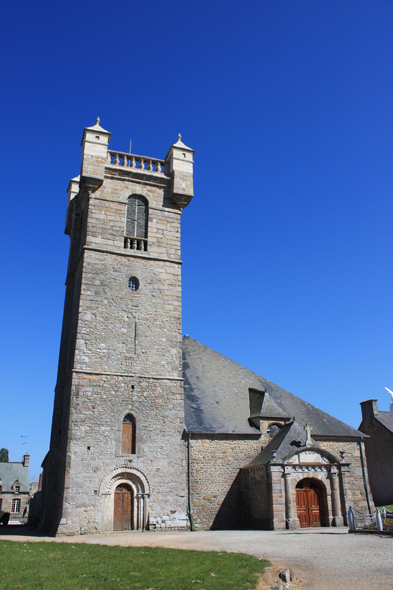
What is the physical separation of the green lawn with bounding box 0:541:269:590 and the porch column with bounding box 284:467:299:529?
7624 millimetres

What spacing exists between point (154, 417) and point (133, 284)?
18.2ft

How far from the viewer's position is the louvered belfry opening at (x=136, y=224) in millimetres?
19875

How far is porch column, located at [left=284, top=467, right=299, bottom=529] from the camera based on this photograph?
16250 millimetres

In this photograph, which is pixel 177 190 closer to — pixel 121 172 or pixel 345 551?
pixel 121 172

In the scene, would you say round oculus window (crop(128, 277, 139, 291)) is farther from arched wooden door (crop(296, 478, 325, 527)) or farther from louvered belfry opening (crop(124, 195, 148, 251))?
arched wooden door (crop(296, 478, 325, 527))

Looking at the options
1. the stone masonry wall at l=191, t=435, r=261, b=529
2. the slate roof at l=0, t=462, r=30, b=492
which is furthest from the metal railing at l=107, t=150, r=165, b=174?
the slate roof at l=0, t=462, r=30, b=492

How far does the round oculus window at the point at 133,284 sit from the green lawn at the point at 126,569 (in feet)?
34.8

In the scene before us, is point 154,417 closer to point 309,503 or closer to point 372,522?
point 309,503

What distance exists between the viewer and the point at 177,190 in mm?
20797

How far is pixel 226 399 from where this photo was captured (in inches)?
826

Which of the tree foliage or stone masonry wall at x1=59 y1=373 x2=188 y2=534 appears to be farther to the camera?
the tree foliage

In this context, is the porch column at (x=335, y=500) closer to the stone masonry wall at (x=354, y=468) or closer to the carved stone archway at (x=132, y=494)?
the stone masonry wall at (x=354, y=468)

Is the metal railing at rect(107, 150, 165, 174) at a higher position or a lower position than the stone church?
higher

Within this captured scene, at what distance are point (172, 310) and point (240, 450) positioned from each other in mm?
6550
